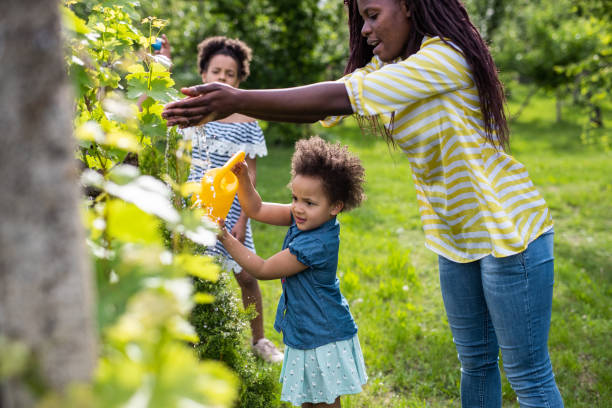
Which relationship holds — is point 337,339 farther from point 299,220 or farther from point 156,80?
point 156,80

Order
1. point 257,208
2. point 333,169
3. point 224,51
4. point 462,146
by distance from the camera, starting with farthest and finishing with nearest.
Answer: point 224,51, point 257,208, point 333,169, point 462,146

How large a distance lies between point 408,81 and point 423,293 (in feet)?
9.38

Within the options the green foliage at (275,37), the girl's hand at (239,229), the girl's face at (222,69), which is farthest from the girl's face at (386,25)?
the green foliage at (275,37)

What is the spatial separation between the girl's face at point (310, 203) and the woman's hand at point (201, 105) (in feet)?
2.64

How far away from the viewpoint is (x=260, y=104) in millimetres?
1471

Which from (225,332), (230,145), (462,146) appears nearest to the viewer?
(462,146)

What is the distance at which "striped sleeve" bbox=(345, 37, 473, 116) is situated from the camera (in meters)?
1.52

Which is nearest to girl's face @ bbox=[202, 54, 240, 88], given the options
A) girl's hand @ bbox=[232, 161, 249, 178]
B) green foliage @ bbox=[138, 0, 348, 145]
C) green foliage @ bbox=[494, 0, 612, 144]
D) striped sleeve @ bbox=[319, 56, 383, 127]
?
girl's hand @ bbox=[232, 161, 249, 178]

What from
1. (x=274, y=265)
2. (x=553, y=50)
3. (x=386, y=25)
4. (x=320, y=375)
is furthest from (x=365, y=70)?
(x=553, y=50)

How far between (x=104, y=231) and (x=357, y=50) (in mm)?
1474

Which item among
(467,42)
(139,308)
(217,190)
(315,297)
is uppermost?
(467,42)

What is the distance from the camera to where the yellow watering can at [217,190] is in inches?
72.1

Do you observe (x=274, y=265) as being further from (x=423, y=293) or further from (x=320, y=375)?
(x=423, y=293)

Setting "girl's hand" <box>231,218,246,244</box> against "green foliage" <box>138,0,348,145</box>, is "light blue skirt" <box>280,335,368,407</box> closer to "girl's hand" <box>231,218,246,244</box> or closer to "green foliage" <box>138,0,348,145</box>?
"girl's hand" <box>231,218,246,244</box>
